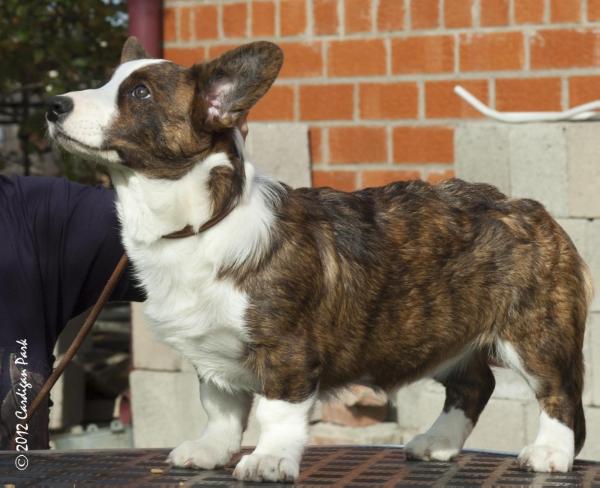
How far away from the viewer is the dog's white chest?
13.6ft

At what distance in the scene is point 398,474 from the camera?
4312 millimetres

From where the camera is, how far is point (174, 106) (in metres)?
4.29

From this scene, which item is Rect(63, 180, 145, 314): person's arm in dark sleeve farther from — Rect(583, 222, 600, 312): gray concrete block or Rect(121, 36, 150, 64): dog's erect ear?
Rect(583, 222, 600, 312): gray concrete block

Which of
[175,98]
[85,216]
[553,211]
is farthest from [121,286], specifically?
[553,211]

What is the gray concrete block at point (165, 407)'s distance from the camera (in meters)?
7.80

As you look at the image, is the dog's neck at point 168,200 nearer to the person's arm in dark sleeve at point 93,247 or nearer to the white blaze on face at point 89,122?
the white blaze on face at point 89,122

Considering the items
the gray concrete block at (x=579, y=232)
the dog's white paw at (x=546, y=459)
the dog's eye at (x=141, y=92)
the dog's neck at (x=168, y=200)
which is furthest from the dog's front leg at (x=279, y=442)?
the gray concrete block at (x=579, y=232)

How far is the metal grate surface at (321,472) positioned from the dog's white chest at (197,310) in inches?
12.4

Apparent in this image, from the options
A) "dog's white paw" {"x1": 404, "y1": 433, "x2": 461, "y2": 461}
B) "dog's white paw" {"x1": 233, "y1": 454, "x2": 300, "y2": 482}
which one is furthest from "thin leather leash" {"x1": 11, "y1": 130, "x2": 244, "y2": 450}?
"dog's white paw" {"x1": 404, "y1": 433, "x2": 461, "y2": 461}

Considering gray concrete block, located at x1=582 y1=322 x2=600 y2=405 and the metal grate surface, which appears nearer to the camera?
the metal grate surface

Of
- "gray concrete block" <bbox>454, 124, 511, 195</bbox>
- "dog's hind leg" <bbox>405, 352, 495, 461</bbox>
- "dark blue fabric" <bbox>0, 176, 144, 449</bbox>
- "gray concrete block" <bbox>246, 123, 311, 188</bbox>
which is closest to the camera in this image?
"dog's hind leg" <bbox>405, 352, 495, 461</bbox>

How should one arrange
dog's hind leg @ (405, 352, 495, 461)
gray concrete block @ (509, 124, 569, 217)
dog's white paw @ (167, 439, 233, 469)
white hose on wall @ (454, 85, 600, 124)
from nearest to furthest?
dog's white paw @ (167, 439, 233, 469) < dog's hind leg @ (405, 352, 495, 461) < white hose on wall @ (454, 85, 600, 124) < gray concrete block @ (509, 124, 569, 217)

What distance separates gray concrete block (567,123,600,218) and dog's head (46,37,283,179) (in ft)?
8.54

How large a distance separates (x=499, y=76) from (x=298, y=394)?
3.11 m
